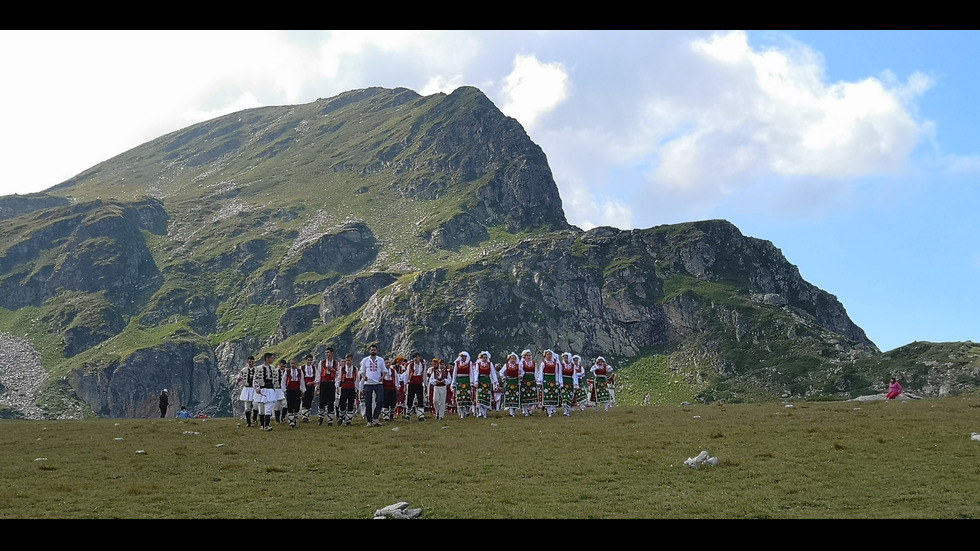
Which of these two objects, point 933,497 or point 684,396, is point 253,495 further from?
point 684,396

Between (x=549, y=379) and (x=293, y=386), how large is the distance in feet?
43.3

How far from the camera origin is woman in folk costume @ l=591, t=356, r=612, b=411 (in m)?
42.8

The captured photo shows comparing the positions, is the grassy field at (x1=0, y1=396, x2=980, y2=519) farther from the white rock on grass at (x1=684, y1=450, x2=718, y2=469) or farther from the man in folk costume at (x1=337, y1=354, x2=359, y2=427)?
the man in folk costume at (x1=337, y1=354, x2=359, y2=427)

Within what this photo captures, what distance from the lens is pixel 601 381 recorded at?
43812mm

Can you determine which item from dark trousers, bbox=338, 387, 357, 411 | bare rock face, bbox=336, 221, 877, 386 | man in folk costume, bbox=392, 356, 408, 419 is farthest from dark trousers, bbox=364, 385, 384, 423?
bare rock face, bbox=336, 221, 877, 386

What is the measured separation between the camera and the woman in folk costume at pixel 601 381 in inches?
1686

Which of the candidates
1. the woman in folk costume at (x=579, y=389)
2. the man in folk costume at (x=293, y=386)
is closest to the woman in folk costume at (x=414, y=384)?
the man in folk costume at (x=293, y=386)

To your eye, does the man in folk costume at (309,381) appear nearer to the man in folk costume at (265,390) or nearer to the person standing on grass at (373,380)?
the man in folk costume at (265,390)

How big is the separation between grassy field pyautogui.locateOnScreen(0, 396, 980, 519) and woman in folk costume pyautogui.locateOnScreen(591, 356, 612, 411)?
11.3 m

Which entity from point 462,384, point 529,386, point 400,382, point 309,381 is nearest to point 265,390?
point 309,381

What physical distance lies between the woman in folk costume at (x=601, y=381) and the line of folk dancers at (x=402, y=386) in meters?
0.08
